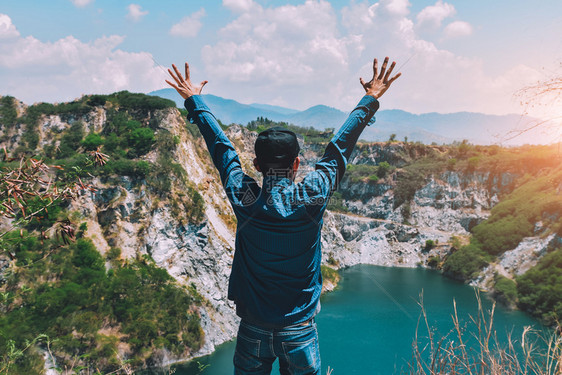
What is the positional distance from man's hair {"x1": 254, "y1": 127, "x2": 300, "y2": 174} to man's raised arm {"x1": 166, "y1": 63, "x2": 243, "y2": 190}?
21 cm

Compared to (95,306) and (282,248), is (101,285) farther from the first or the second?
(282,248)

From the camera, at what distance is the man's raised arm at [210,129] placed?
7.39ft

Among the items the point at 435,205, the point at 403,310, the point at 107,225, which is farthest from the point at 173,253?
the point at 435,205

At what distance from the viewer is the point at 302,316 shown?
205 centimetres

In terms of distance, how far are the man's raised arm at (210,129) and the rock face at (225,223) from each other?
88.3 feet

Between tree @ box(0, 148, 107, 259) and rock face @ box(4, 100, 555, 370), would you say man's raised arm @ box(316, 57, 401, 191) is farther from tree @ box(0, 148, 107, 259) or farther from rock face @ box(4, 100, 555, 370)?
rock face @ box(4, 100, 555, 370)

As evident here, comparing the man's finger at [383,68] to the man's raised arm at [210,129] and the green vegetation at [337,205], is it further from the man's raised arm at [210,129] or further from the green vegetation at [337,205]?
the green vegetation at [337,205]

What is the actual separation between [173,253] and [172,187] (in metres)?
5.93

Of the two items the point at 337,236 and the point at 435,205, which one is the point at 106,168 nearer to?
the point at 337,236

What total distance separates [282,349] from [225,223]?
35.7 m

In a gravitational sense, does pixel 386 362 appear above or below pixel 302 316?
below

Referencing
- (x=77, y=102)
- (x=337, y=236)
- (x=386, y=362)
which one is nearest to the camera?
(x=386, y=362)

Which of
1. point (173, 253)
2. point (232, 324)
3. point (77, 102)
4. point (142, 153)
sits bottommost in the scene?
point (232, 324)

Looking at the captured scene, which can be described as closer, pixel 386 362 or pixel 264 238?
pixel 264 238
